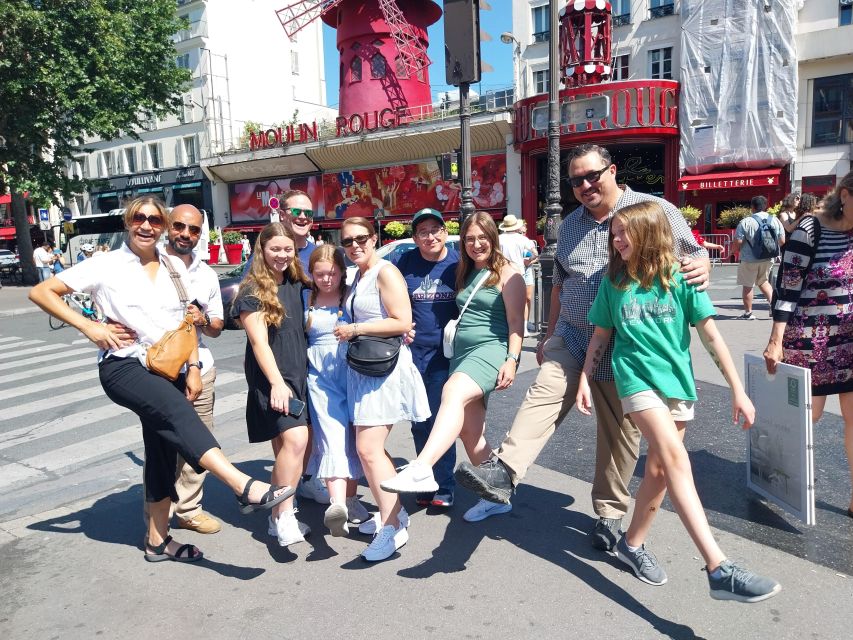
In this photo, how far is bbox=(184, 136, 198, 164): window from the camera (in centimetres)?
3941

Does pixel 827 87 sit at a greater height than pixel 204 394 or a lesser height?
greater

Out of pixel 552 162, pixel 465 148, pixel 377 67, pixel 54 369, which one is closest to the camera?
pixel 54 369

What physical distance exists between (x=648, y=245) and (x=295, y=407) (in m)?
1.91

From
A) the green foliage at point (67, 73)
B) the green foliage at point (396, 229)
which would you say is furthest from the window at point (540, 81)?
the green foliage at point (67, 73)

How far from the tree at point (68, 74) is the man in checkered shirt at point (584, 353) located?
67.6 ft

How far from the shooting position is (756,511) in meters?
3.68

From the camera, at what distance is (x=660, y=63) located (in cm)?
2420

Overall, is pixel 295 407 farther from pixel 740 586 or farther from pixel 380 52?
pixel 380 52

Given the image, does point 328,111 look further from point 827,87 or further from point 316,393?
point 316,393

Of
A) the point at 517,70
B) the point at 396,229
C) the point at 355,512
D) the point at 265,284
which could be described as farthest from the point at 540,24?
the point at 355,512

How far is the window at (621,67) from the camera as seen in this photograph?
2491 centimetres

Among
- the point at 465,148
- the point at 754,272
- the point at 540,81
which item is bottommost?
the point at 754,272

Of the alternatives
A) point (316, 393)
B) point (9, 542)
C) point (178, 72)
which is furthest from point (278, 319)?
point (178, 72)

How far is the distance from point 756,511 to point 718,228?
886 inches
